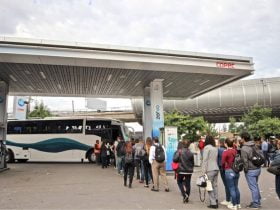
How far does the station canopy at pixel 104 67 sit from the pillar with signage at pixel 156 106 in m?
0.43

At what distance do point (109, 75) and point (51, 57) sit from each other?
4529mm

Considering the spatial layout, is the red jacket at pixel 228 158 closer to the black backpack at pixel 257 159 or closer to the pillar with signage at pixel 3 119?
the black backpack at pixel 257 159

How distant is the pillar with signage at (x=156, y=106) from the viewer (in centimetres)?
1764

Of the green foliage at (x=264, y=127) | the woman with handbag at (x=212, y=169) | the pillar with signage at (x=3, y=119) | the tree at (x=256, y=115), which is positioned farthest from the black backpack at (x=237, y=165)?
the tree at (x=256, y=115)

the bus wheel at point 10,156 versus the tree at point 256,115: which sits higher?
the tree at point 256,115

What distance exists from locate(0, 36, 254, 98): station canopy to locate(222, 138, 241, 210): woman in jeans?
782cm

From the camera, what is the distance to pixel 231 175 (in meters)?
7.52

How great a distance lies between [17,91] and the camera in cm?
2194

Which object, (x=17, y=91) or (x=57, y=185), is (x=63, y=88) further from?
(x=57, y=185)

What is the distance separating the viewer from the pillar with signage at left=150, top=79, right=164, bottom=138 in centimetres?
1764

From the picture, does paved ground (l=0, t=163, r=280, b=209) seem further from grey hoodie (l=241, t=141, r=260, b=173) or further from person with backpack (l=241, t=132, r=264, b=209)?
grey hoodie (l=241, t=141, r=260, b=173)

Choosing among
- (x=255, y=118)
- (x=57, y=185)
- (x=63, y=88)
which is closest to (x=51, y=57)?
(x=57, y=185)

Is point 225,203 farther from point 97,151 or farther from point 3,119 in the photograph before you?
point 3,119

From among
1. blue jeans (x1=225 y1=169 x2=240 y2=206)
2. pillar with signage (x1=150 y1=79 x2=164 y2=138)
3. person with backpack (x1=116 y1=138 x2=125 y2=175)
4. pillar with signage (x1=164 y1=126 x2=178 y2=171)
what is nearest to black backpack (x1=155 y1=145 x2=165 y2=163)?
blue jeans (x1=225 y1=169 x2=240 y2=206)
